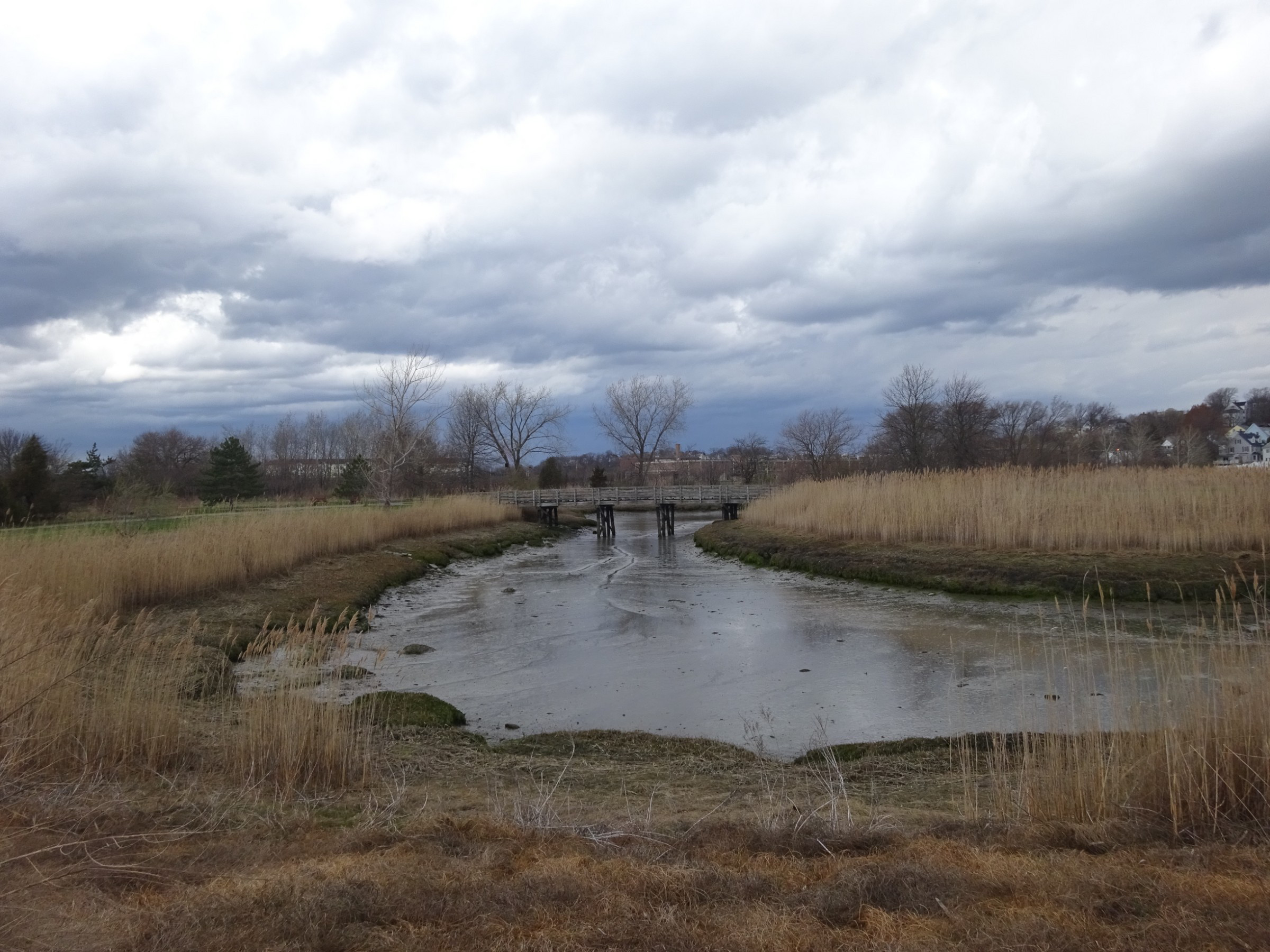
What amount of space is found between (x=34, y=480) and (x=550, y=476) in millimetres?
37627

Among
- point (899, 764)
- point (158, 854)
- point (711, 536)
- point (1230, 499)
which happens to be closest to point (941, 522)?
point (1230, 499)

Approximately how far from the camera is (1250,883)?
3.23 m

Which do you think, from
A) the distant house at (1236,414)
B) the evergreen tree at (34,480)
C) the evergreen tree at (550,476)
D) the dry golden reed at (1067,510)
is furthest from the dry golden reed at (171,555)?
the distant house at (1236,414)

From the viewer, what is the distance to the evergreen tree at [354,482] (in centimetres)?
4822

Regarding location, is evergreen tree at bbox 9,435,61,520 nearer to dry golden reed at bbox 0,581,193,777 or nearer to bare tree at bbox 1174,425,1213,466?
dry golden reed at bbox 0,581,193,777

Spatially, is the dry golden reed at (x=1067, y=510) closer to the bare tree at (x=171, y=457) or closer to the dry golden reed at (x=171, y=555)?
the dry golden reed at (x=171, y=555)

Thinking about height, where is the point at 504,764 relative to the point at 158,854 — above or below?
below

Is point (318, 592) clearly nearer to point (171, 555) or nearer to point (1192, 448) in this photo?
point (171, 555)

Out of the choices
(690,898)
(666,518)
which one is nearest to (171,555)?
(690,898)

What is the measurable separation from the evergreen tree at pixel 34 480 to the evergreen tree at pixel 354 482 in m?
20.0

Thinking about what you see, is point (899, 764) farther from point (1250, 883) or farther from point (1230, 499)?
point (1230, 499)

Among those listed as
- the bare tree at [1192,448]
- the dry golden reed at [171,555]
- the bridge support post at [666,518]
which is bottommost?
the bridge support post at [666,518]

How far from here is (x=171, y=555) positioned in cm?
1360

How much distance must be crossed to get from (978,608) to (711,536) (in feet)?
59.1
